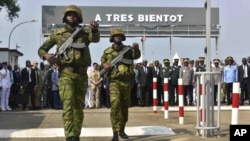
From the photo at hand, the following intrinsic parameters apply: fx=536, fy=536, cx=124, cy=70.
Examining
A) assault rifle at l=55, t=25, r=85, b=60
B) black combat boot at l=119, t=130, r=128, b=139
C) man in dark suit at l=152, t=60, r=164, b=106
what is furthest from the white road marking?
man in dark suit at l=152, t=60, r=164, b=106

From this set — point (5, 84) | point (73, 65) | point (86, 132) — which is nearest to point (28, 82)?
point (5, 84)

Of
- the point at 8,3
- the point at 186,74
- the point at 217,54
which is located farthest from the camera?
the point at 8,3

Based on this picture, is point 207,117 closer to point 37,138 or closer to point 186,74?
point 37,138

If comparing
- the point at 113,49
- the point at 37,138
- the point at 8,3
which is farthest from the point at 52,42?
the point at 8,3

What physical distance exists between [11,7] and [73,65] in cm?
4275

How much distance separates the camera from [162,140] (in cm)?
962

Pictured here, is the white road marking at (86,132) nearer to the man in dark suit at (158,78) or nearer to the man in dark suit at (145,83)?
the man in dark suit at (145,83)

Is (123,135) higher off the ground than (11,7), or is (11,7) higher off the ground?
(11,7)

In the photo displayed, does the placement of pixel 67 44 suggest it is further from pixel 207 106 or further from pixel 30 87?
pixel 30 87

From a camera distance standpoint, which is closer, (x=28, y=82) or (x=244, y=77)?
(x=28, y=82)

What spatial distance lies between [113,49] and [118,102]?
1.02 m

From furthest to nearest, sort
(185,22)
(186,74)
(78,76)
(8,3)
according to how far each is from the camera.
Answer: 1. (8,3)
2. (185,22)
3. (186,74)
4. (78,76)

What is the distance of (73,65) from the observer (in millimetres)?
8289

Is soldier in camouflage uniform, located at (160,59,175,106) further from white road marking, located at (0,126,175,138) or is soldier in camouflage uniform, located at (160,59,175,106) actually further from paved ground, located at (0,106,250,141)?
white road marking, located at (0,126,175,138)
